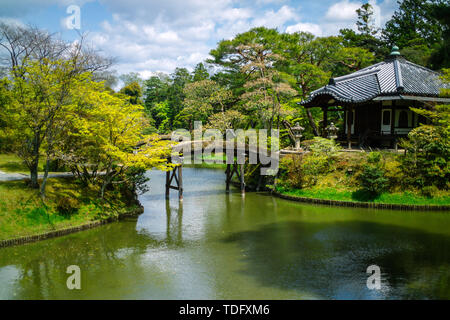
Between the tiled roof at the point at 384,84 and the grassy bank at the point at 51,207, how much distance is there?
45.9ft

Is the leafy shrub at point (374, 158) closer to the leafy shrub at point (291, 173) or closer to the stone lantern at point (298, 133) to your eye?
the leafy shrub at point (291, 173)

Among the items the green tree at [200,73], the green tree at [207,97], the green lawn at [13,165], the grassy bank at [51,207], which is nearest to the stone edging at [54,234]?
the grassy bank at [51,207]

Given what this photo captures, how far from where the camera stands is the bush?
17250mm

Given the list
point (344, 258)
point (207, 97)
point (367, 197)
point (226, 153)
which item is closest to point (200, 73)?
point (207, 97)

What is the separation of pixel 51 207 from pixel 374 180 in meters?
14.4

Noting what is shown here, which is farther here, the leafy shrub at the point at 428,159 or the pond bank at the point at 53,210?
the leafy shrub at the point at 428,159

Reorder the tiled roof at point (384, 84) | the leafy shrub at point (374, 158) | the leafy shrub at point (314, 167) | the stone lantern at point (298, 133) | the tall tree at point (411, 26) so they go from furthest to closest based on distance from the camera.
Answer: the tall tree at point (411, 26)
the tiled roof at point (384, 84)
the stone lantern at point (298, 133)
the leafy shrub at point (314, 167)
the leafy shrub at point (374, 158)

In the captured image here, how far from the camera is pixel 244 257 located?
429 inches

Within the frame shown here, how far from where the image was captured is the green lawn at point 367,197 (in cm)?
1667

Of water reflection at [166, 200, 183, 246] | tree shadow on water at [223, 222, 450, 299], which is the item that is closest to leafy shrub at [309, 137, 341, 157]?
tree shadow on water at [223, 222, 450, 299]

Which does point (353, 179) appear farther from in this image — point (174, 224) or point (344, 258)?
point (174, 224)
